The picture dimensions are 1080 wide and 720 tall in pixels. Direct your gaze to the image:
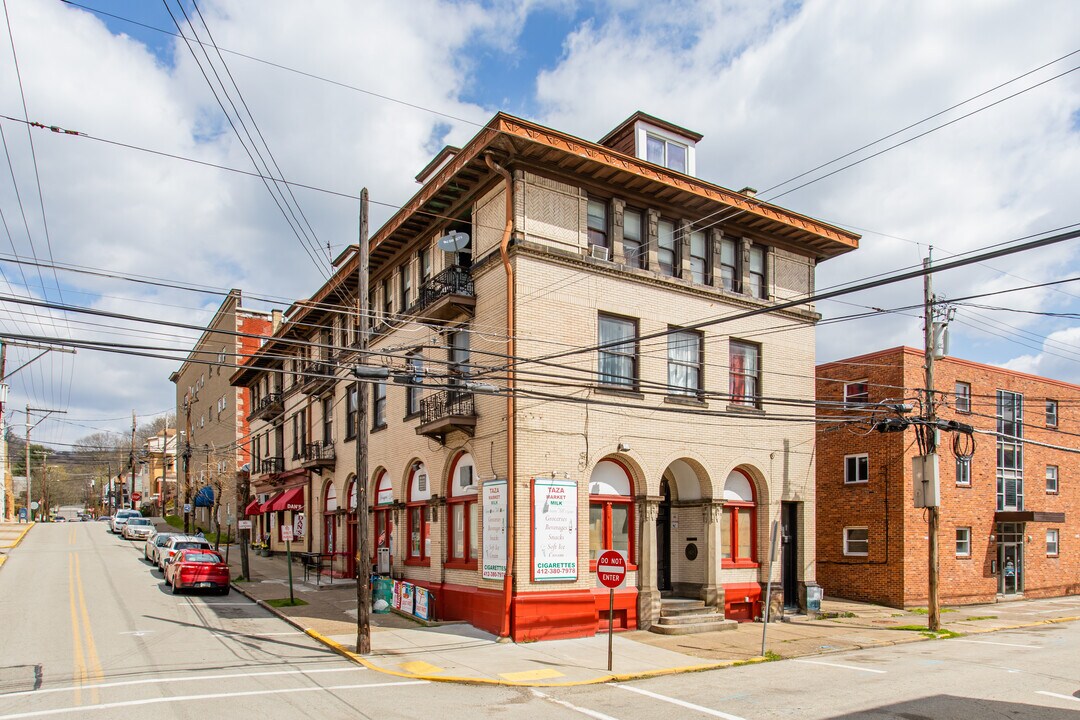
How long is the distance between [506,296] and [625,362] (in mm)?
3832

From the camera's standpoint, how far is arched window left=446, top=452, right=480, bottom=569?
20.4 metres

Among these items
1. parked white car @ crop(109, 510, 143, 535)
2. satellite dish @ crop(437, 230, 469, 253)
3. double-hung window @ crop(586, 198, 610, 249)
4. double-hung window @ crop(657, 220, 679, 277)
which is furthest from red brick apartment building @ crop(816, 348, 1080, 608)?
parked white car @ crop(109, 510, 143, 535)

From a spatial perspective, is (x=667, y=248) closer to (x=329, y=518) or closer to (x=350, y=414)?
(x=350, y=414)

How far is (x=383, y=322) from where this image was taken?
85.9 ft

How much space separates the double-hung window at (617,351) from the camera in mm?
20078

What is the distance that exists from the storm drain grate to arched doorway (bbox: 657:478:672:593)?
14.6 m

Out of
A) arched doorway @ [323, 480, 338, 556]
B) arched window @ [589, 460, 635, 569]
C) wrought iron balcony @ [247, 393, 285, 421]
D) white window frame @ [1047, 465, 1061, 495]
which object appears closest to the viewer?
arched window @ [589, 460, 635, 569]

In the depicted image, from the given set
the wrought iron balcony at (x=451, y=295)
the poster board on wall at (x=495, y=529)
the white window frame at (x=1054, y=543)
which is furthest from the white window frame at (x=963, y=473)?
the wrought iron balcony at (x=451, y=295)

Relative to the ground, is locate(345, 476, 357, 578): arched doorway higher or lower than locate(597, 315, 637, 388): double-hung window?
lower

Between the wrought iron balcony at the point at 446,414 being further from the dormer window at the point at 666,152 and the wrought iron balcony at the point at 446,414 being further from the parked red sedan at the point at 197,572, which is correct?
the parked red sedan at the point at 197,572

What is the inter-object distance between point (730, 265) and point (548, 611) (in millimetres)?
11344

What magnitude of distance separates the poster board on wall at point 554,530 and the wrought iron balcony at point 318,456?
15549mm

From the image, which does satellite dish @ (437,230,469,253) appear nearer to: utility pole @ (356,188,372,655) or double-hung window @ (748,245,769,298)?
utility pole @ (356,188,372,655)

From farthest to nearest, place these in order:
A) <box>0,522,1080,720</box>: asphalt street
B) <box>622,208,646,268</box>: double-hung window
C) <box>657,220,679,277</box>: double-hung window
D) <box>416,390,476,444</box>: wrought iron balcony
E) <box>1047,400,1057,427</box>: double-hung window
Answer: <box>1047,400,1057,427</box>: double-hung window < <box>657,220,679,277</box>: double-hung window < <box>622,208,646,268</box>: double-hung window < <box>416,390,476,444</box>: wrought iron balcony < <box>0,522,1080,720</box>: asphalt street
